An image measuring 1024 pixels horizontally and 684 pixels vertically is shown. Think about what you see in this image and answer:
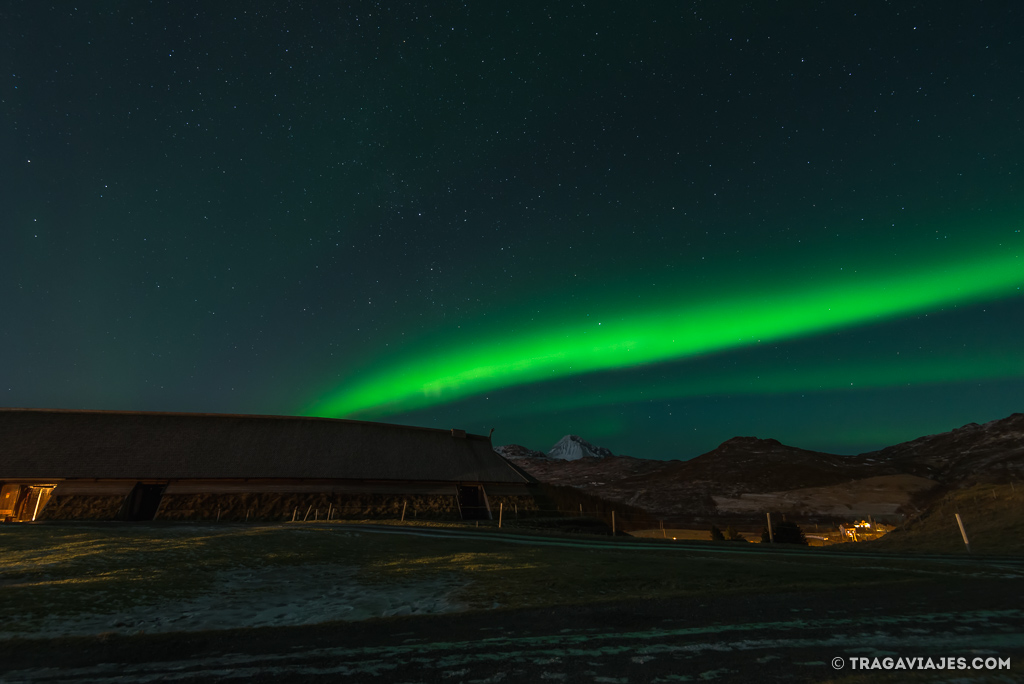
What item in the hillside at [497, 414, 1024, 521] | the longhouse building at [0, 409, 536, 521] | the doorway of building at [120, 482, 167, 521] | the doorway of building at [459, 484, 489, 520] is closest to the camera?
the doorway of building at [120, 482, 167, 521]

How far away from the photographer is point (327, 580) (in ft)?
31.4

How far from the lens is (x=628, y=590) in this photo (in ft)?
27.2

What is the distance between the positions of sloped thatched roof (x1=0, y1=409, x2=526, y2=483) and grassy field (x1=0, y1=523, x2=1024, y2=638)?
2326 cm

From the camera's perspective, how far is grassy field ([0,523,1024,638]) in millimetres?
6805

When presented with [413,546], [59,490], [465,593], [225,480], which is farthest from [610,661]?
[59,490]

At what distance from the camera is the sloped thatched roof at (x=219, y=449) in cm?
3381

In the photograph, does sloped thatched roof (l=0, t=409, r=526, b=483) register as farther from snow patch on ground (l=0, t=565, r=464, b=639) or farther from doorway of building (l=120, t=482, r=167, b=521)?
snow patch on ground (l=0, t=565, r=464, b=639)

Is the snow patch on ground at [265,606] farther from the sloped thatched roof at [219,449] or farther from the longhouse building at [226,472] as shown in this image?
the sloped thatched roof at [219,449]

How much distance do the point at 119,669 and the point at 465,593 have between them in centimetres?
469

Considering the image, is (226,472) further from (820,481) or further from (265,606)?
(820,481)

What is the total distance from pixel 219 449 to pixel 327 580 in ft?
113

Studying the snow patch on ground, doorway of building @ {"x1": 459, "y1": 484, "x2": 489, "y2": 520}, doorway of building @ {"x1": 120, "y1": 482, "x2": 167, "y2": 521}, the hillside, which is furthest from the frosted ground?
the hillside

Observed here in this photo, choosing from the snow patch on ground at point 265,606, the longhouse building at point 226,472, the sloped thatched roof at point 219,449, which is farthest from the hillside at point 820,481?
the snow patch on ground at point 265,606

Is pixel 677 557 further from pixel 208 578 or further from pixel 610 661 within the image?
pixel 208 578
